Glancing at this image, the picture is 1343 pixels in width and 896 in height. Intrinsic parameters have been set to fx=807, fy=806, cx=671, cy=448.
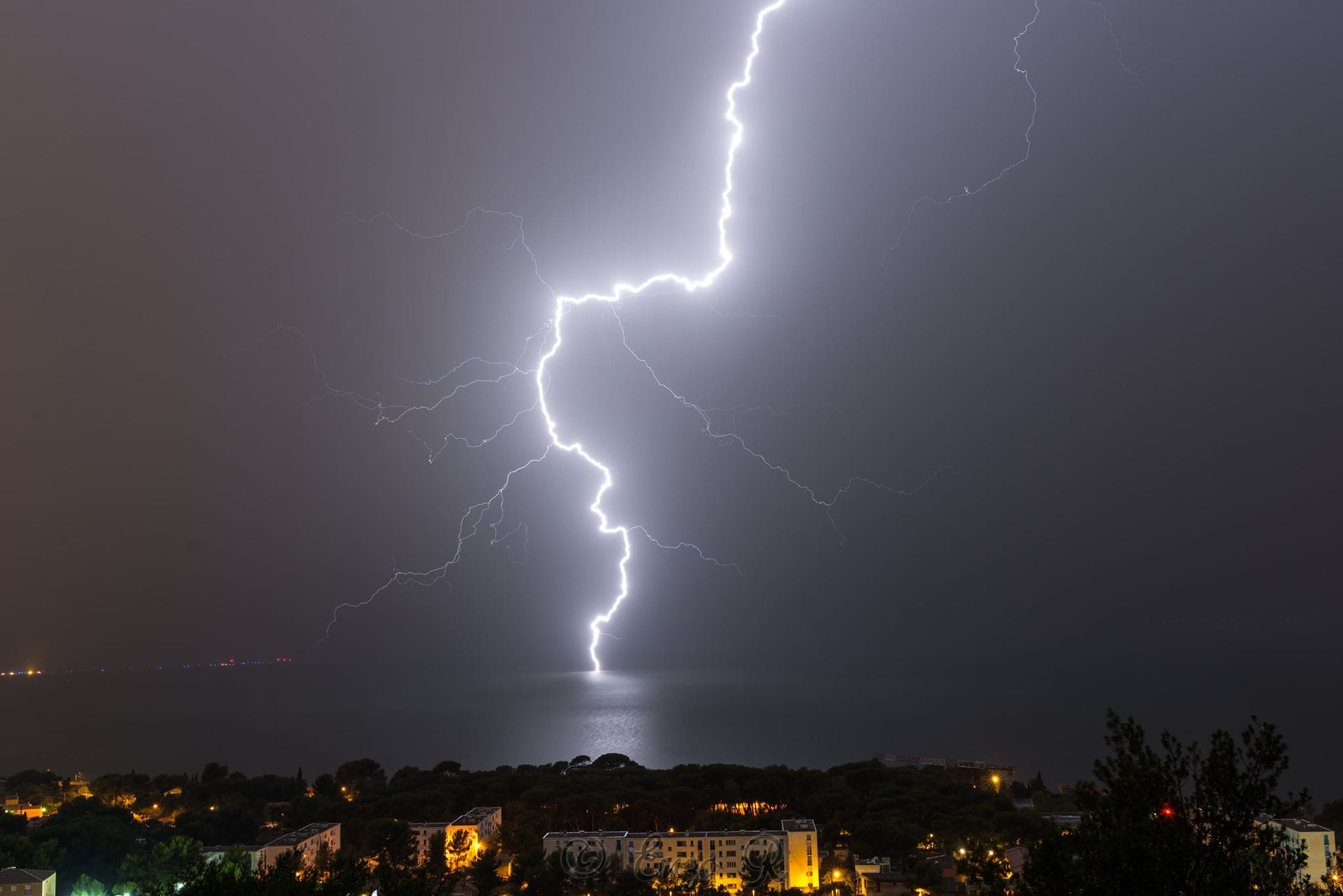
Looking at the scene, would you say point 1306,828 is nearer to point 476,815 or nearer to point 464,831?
point 464,831

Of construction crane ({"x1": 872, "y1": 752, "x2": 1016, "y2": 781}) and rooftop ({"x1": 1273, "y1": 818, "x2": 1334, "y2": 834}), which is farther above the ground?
rooftop ({"x1": 1273, "y1": 818, "x2": 1334, "y2": 834})

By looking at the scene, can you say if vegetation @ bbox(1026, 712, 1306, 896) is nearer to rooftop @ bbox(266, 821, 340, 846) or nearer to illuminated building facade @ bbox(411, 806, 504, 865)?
illuminated building facade @ bbox(411, 806, 504, 865)

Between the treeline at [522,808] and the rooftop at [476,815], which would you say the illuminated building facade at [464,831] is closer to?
the rooftop at [476,815]

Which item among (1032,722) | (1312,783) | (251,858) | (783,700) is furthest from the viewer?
(783,700)

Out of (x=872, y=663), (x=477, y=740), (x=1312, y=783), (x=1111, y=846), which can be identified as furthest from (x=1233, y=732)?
(x=872, y=663)

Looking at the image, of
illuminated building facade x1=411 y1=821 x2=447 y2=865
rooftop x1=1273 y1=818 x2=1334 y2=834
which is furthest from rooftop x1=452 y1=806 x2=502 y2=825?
rooftop x1=1273 y1=818 x2=1334 y2=834

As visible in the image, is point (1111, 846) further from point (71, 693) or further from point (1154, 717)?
point (71, 693)
